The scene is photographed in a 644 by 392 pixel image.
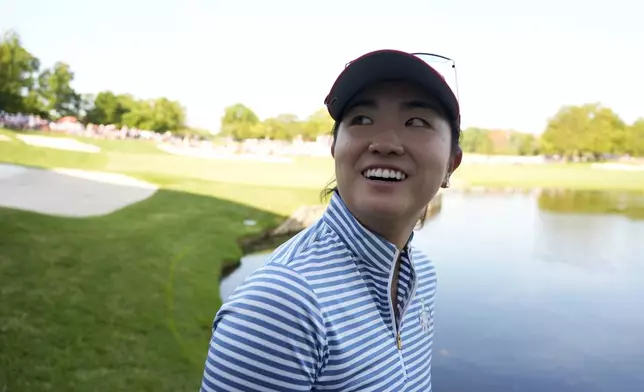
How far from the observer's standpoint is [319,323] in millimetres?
495

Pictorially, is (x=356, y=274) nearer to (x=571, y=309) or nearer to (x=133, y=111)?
(x=571, y=309)

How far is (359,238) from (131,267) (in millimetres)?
2995

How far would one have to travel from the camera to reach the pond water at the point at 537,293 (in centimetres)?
301

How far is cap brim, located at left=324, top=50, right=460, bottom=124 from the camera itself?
0.57 metres

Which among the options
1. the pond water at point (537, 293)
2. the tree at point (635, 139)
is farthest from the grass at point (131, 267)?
the tree at point (635, 139)

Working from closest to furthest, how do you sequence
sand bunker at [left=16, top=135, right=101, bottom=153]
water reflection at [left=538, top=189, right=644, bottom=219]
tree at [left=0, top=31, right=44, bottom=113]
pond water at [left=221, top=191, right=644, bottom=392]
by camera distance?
1. pond water at [left=221, top=191, right=644, bottom=392]
2. tree at [left=0, top=31, right=44, bottom=113]
3. sand bunker at [left=16, top=135, right=101, bottom=153]
4. water reflection at [left=538, top=189, right=644, bottom=219]

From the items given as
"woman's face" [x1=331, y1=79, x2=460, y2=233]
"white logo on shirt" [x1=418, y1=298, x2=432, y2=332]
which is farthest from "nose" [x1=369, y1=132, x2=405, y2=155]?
"white logo on shirt" [x1=418, y1=298, x2=432, y2=332]

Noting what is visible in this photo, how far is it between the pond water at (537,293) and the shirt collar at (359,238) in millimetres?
2540

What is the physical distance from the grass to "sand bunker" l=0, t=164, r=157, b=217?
0.30ft

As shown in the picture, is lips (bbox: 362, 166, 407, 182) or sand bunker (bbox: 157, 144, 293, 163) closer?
lips (bbox: 362, 166, 407, 182)

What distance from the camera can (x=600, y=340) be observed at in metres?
3.30

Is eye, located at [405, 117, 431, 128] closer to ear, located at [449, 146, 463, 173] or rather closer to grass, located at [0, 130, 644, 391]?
ear, located at [449, 146, 463, 173]

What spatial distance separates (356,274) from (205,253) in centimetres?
350

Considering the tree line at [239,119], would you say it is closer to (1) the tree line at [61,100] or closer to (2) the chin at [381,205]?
(1) the tree line at [61,100]
